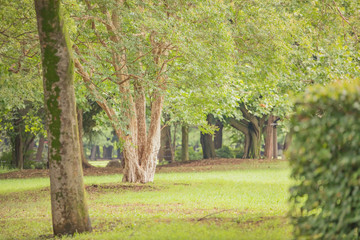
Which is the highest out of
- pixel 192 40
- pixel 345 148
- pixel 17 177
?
pixel 192 40

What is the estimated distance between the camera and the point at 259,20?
1844 centimetres

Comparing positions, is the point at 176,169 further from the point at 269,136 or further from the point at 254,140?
the point at 269,136

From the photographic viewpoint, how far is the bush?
4574mm

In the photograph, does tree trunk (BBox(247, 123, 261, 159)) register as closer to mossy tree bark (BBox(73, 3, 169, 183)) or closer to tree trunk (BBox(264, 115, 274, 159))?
tree trunk (BBox(264, 115, 274, 159))

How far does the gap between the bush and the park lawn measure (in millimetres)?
2399

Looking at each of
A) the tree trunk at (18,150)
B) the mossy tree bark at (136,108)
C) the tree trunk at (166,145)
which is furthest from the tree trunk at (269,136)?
the tree trunk at (18,150)

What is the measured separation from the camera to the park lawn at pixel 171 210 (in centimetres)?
808

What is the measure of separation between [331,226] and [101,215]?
284 inches

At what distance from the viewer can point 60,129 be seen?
27.6 ft

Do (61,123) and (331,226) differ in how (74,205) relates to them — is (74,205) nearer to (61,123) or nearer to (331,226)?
(61,123)

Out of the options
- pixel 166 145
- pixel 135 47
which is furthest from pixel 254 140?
pixel 135 47

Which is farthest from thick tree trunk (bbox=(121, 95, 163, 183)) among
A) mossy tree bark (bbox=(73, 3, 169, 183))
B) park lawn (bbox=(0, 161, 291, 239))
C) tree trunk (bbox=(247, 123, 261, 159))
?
tree trunk (bbox=(247, 123, 261, 159))

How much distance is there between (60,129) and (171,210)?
13.7 feet

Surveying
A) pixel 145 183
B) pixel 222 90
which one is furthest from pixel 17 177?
pixel 222 90
